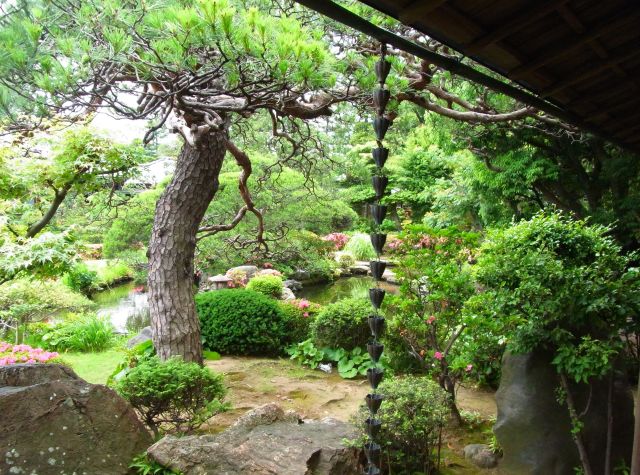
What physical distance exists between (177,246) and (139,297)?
8.53 meters

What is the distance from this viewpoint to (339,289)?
40.5 ft

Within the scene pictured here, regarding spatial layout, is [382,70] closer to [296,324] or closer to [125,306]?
[296,324]

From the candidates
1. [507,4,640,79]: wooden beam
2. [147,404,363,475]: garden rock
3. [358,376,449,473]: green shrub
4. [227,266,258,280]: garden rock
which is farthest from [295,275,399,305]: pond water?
[507,4,640,79]: wooden beam

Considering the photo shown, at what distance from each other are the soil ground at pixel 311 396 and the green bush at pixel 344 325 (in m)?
0.46

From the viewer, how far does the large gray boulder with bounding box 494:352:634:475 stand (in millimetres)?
3012

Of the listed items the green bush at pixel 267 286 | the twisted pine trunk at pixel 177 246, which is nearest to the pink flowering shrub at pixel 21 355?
the twisted pine trunk at pixel 177 246

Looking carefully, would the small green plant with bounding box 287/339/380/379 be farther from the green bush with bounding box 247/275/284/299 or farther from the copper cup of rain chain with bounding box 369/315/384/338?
the copper cup of rain chain with bounding box 369/315/384/338

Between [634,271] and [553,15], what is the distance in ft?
5.81

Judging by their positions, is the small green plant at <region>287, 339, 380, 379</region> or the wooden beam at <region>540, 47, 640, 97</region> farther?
the small green plant at <region>287, 339, 380, 379</region>

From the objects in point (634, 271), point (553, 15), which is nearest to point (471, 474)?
point (634, 271)

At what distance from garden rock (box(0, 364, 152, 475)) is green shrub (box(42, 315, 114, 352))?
5024mm

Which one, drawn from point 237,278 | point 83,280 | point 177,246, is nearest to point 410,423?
point 177,246

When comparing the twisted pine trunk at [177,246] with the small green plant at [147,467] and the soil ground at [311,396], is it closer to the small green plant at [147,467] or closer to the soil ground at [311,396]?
the soil ground at [311,396]

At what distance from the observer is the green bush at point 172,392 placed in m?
3.41
